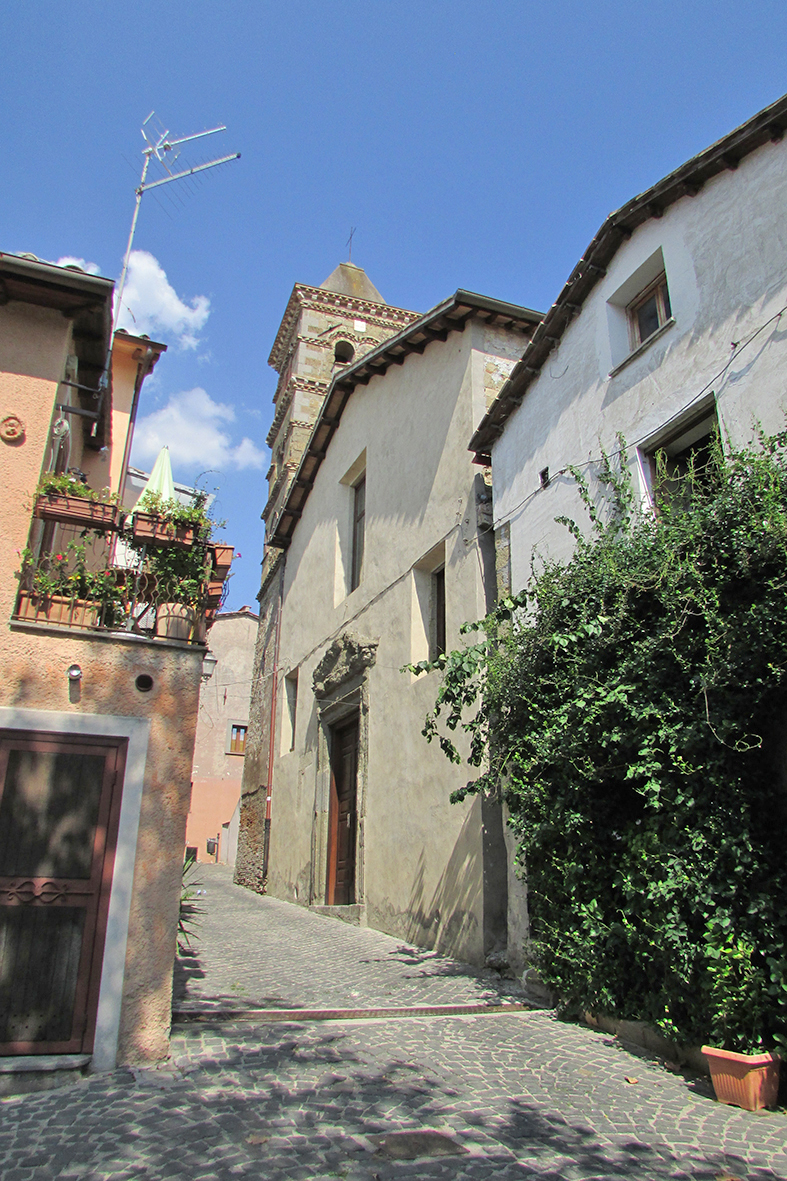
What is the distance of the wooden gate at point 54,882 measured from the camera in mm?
4184

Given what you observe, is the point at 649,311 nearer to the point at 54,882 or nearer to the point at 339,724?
the point at 54,882

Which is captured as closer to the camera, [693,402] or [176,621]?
[176,621]

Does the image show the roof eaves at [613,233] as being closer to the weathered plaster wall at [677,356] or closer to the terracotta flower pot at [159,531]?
the weathered plaster wall at [677,356]

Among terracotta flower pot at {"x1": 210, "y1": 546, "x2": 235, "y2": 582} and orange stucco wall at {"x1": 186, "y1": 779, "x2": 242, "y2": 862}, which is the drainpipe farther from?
terracotta flower pot at {"x1": 210, "y1": 546, "x2": 235, "y2": 582}

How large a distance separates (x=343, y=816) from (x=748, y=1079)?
8.53m

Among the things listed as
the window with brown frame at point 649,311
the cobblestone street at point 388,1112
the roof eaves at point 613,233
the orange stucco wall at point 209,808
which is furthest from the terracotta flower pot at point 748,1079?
the orange stucco wall at point 209,808

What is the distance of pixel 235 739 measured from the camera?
28234 mm

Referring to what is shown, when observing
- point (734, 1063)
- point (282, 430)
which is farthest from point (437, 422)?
point (282, 430)

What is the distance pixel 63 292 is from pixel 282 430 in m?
16.3

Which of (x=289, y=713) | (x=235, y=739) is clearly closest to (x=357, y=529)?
(x=289, y=713)

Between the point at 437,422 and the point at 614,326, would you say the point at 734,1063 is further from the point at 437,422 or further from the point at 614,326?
the point at 437,422

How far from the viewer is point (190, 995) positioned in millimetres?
5781

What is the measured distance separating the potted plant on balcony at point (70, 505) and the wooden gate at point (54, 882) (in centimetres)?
139

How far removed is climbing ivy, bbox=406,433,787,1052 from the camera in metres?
4.36
